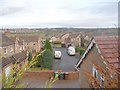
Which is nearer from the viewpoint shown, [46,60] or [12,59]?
[12,59]

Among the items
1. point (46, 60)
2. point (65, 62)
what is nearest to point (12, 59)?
point (46, 60)

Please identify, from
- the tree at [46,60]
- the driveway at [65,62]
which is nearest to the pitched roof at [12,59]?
the tree at [46,60]

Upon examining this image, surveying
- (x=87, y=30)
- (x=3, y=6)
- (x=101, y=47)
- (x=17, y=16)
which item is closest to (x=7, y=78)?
(x=3, y=6)

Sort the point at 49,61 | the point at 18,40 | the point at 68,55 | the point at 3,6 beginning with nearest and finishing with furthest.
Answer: the point at 3,6
the point at 49,61
the point at 18,40
the point at 68,55

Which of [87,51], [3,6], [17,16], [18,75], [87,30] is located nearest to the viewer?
[18,75]

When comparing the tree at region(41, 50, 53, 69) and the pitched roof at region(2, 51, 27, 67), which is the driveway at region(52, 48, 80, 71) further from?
the pitched roof at region(2, 51, 27, 67)

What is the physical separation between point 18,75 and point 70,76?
13.7 m

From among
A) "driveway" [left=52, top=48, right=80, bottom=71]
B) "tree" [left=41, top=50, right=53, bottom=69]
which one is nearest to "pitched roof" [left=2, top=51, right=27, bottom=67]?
"tree" [left=41, top=50, right=53, bottom=69]

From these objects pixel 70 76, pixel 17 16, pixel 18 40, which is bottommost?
pixel 70 76

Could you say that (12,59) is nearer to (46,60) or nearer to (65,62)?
(46,60)

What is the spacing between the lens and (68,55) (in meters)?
26.5

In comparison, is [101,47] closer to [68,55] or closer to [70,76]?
[70,76]

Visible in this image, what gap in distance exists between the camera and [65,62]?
72.4 ft

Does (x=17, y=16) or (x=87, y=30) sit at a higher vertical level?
(x=17, y=16)
